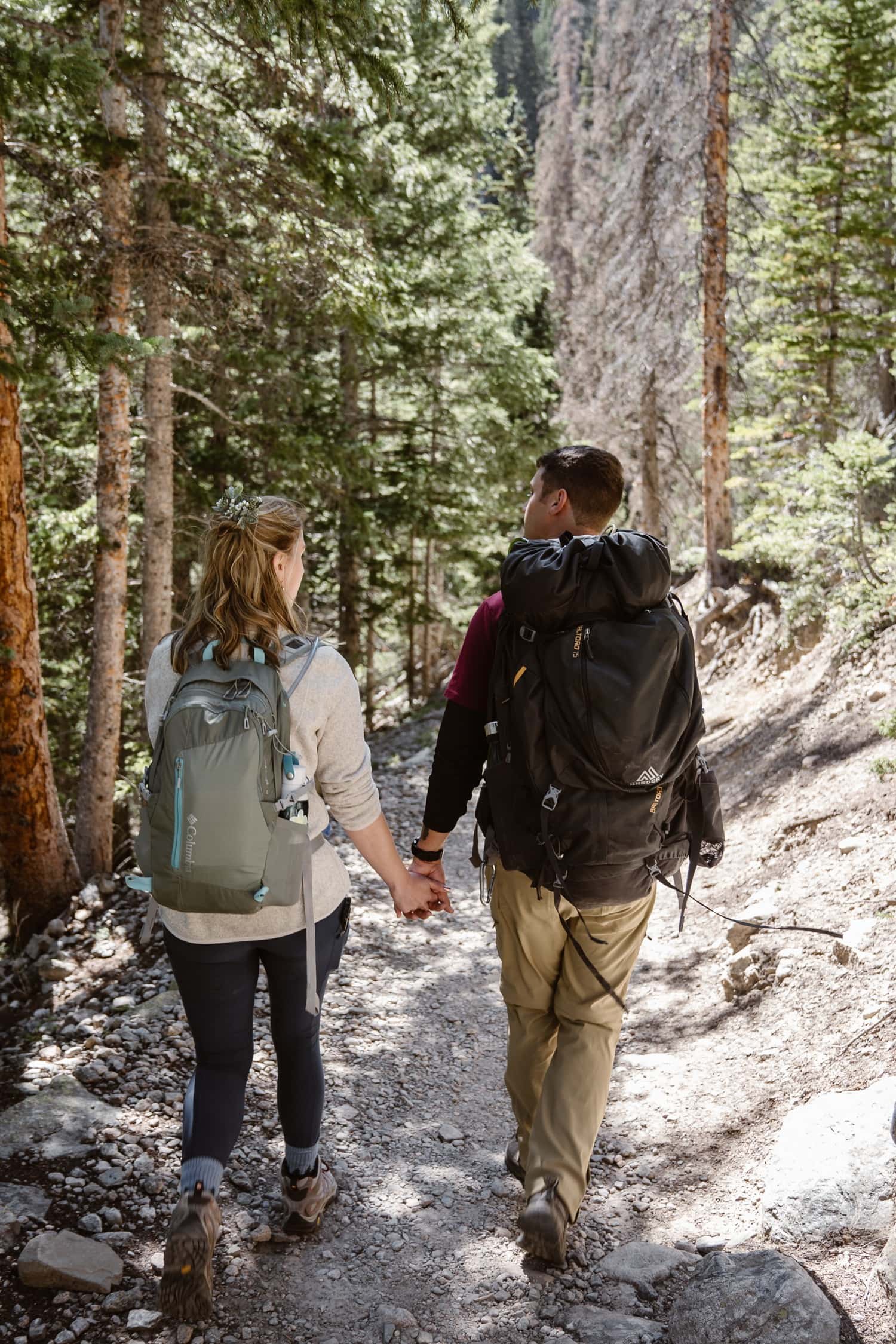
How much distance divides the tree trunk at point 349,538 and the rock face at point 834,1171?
32.1ft

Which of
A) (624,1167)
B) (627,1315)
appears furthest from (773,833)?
(627,1315)

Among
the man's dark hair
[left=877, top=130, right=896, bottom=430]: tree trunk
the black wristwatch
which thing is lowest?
the black wristwatch

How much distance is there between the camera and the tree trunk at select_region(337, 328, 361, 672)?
41.7ft

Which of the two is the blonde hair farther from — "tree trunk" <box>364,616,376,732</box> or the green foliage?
"tree trunk" <box>364,616,376,732</box>

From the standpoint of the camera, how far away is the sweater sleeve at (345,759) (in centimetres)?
280

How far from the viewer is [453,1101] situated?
4.39m

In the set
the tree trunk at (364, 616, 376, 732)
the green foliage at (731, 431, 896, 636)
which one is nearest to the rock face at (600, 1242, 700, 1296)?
the green foliage at (731, 431, 896, 636)

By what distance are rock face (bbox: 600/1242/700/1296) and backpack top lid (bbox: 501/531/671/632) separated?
207cm

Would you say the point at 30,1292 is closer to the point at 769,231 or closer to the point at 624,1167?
the point at 624,1167

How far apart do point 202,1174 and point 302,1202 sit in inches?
21.7

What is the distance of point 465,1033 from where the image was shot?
510 centimetres

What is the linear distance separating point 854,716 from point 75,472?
27.2ft

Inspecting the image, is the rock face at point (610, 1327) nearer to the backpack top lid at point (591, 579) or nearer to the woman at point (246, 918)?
the woman at point (246, 918)

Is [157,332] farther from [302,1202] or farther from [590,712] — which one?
[302,1202]
